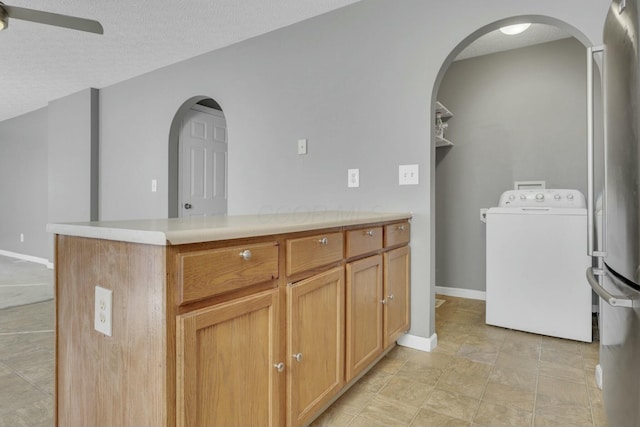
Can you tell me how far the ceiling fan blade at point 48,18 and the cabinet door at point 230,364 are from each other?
7.00 ft

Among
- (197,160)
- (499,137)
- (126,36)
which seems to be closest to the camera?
(126,36)

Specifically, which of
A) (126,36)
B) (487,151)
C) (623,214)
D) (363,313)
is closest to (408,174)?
(363,313)

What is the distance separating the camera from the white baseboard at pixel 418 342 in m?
2.28

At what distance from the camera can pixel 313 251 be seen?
1.39 metres

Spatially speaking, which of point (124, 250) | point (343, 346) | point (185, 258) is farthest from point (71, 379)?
point (343, 346)

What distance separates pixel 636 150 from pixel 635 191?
100 mm

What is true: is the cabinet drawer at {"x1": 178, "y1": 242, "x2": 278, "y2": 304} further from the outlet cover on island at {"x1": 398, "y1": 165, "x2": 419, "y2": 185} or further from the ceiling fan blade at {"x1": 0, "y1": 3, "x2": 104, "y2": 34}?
the ceiling fan blade at {"x1": 0, "y1": 3, "x2": 104, "y2": 34}

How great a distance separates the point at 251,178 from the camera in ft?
10.2

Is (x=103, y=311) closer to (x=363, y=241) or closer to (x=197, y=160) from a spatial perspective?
(x=363, y=241)

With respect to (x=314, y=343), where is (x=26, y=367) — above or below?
below

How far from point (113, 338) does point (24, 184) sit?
656 cm

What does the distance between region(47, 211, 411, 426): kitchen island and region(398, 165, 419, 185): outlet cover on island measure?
961 mm

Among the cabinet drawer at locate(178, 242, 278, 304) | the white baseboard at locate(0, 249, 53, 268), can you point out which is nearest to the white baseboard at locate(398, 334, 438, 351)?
the cabinet drawer at locate(178, 242, 278, 304)

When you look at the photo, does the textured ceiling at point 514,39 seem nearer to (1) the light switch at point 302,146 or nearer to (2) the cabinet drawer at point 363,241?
(1) the light switch at point 302,146
